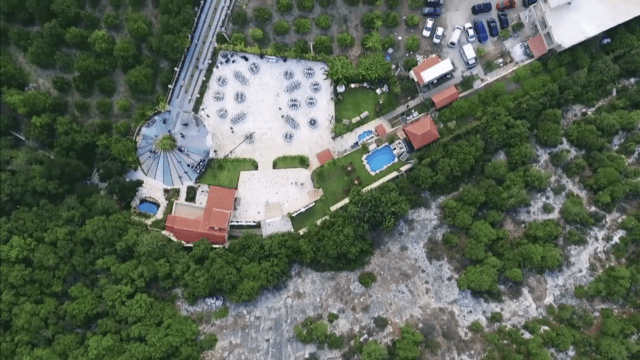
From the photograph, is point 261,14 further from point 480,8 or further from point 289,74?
point 480,8

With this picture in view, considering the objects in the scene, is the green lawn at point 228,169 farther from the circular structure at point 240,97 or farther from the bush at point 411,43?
the bush at point 411,43

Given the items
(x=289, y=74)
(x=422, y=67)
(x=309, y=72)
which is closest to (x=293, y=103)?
(x=289, y=74)

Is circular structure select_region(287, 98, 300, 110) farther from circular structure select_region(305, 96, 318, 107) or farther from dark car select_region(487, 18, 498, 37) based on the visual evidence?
dark car select_region(487, 18, 498, 37)

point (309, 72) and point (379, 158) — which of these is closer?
point (309, 72)

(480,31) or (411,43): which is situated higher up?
(411,43)

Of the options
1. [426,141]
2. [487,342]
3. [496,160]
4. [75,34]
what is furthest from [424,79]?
[75,34]

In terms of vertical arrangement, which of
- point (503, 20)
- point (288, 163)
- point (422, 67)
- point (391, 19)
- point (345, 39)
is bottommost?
point (288, 163)

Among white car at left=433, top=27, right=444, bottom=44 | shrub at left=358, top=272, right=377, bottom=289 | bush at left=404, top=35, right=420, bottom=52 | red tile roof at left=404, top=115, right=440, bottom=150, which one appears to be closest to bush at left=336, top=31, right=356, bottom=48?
bush at left=404, top=35, right=420, bottom=52

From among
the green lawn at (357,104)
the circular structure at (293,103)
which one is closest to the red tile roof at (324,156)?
the green lawn at (357,104)
